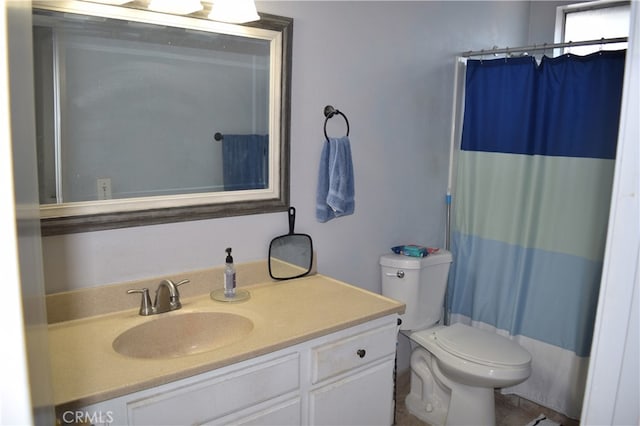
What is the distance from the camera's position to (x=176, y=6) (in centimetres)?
172

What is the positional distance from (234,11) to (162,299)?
107 centimetres

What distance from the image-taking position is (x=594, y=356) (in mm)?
511

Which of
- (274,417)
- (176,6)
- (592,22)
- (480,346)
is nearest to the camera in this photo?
(274,417)

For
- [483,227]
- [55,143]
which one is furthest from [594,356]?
[483,227]

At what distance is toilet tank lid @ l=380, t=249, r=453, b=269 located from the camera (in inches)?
100

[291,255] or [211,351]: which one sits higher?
[291,255]

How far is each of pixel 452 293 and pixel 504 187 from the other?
71 centimetres

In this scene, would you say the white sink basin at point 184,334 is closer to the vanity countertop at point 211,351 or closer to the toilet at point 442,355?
the vanity countertop at point 211,351

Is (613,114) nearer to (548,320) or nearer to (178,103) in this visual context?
(548,320)

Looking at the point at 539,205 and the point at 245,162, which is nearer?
the point at 245,162

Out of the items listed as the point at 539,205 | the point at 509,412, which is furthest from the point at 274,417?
the point at 539,205

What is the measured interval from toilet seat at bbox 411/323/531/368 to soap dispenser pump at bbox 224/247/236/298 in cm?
110

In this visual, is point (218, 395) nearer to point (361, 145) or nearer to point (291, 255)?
point (291, 255)

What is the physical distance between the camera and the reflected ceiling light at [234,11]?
1817 mm
